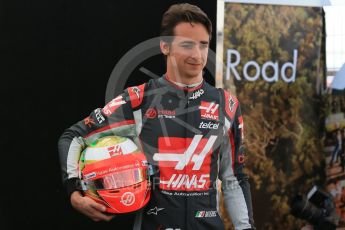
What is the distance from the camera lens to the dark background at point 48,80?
10.4ft

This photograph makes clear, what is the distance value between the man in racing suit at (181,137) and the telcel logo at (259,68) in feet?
5.09

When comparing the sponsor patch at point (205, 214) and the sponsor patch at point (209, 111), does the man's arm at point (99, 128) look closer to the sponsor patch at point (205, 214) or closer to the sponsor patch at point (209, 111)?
the sponsor patch at point (209, 111)

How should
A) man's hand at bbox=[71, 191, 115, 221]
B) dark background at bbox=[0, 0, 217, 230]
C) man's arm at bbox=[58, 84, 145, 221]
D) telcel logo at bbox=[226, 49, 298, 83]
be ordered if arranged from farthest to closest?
1. telcel logo at bbox=[226, 49, 298, 83]
2. dark background at bbox=[0, 0, 217, 230]
3. man's arm at bbox=[58, 84, 145, 221]
4. man's hand at bbox=[71, 191, 115, 221]

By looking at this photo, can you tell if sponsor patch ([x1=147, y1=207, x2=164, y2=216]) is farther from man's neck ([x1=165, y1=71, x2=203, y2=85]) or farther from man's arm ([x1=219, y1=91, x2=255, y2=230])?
man's neck ([x1=165, y1=71, x2=203, y2=85])

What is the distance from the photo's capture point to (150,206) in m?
2.25

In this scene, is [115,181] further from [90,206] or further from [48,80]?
[48,80]

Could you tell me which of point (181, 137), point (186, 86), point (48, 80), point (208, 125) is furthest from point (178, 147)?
point (48, 80)

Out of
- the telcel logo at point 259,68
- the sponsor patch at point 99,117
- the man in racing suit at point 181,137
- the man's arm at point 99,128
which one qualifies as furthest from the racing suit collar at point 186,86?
the telcel logo at point 259,68

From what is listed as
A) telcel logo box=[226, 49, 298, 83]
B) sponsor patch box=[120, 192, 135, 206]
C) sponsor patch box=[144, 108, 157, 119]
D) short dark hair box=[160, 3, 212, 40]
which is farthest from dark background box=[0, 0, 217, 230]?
sponsor patch box=[120, 192, 135, 206]

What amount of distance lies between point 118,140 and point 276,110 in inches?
84.2

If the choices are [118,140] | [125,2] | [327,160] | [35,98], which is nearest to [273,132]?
[327,160]

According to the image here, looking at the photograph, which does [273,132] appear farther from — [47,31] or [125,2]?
[47,31]

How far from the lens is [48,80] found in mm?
3219

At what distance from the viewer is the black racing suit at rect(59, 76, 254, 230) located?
7.29 ft
